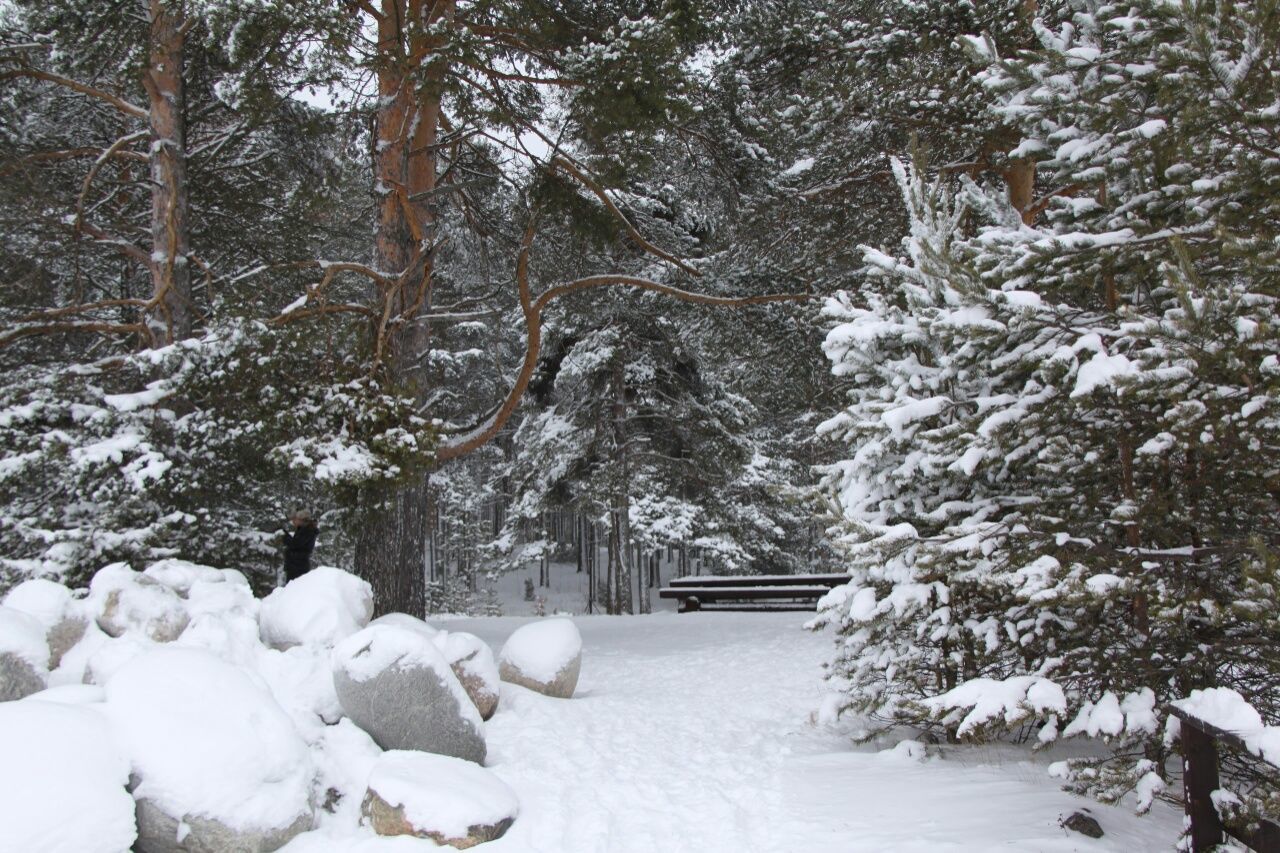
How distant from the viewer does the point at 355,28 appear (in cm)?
770

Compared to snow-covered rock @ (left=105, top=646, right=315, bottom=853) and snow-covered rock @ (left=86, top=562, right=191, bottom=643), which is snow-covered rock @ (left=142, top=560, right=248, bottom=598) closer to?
snow-covered rock @ (left=86, top=562, right=191, bottom=643)

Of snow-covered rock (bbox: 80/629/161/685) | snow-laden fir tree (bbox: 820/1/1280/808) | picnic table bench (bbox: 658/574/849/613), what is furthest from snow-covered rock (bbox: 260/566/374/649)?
picnic table bench (bbox: 658/574/849/613)

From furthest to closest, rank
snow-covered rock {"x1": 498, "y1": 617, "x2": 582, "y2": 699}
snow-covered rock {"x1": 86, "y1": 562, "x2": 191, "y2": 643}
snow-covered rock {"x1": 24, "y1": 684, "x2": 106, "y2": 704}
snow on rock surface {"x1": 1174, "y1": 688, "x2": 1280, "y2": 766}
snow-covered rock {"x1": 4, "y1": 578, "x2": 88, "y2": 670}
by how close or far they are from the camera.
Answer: snow-covered rock {"x1": 498, "y1": 617, "x2": 582, "y2": 699}, snow-covered rock {"x1": 86, "y1": 562, "x2": 191, "y2": 643}, snow-covered rock {"x1": 4, "y1": 578, "x2": 88, "y2": 670}, snow-covered rock {"x1": 24, "y1": 684, "x2": 106, "y2": 704}, snow on rock surface {"x1": 1174, "y1": 688, "x2": 1280, "y2": 766}

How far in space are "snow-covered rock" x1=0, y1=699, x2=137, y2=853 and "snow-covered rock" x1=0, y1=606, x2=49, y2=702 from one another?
2.64 ft

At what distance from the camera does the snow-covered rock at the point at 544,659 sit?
278 inches

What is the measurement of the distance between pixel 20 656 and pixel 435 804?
2.56 m

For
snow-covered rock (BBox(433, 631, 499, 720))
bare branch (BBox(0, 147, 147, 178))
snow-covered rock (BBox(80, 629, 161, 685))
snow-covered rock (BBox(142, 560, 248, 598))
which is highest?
bare branch (BBox(0, 147, 147, 178))

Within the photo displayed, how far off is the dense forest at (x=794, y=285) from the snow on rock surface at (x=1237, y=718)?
0.97ft

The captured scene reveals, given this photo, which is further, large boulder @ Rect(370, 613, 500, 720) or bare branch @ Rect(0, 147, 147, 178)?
bare branch @ Rect(0, 147, 147, 178)

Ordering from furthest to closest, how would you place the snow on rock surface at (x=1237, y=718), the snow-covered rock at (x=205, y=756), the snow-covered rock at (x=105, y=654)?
the snow-covered rock at (x=105, y=654), the snow-covered rock at (x=205, y=756), the snow on rock surface at (x=1237, y=718)

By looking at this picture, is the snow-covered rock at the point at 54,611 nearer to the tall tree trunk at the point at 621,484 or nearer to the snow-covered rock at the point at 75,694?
the snow-covered rock at the point at 75,694

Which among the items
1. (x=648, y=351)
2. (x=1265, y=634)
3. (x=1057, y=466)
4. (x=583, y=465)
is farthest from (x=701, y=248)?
(x=1265, y=634)

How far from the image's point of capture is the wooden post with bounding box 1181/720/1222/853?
3152 millimetres

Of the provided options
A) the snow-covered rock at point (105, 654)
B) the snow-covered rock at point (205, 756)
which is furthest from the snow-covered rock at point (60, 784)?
the snow-covered rock at point (105, 654)
